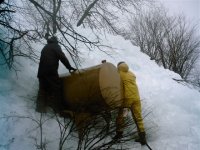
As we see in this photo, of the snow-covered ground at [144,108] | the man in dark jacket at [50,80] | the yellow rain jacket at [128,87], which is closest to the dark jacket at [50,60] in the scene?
the man in dark jacket at [50,80]

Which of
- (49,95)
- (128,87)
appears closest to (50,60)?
(49,95)

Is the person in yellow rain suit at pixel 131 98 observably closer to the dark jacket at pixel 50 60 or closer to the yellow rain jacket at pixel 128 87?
the yellow rain jacket at pixel 128 87

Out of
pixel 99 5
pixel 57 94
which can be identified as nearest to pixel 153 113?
pixel 57 94

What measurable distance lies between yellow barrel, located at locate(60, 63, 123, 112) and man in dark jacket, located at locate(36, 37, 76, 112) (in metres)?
0.22

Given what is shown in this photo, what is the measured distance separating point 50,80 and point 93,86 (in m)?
1.05

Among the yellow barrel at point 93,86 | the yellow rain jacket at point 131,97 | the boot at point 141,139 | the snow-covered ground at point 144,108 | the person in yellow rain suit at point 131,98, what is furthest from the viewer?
the yellow rain jacket at point 131,97

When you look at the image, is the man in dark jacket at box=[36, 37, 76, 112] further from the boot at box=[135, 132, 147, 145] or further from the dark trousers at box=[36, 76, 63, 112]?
the boot at box=[135, 132, 147, 145]

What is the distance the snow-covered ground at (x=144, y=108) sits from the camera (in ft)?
22.4

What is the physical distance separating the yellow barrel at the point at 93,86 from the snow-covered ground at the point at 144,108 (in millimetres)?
812

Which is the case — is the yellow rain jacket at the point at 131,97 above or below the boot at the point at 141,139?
above

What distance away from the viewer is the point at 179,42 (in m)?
24.9

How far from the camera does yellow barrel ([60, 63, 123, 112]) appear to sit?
695cm

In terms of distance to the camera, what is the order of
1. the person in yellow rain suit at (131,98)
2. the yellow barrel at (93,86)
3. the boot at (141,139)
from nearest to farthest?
the yellow barrel at (93,86) → the boot at (141,139) → the person in yellow rain suit at (131,98)

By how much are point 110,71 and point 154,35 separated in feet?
63.9
